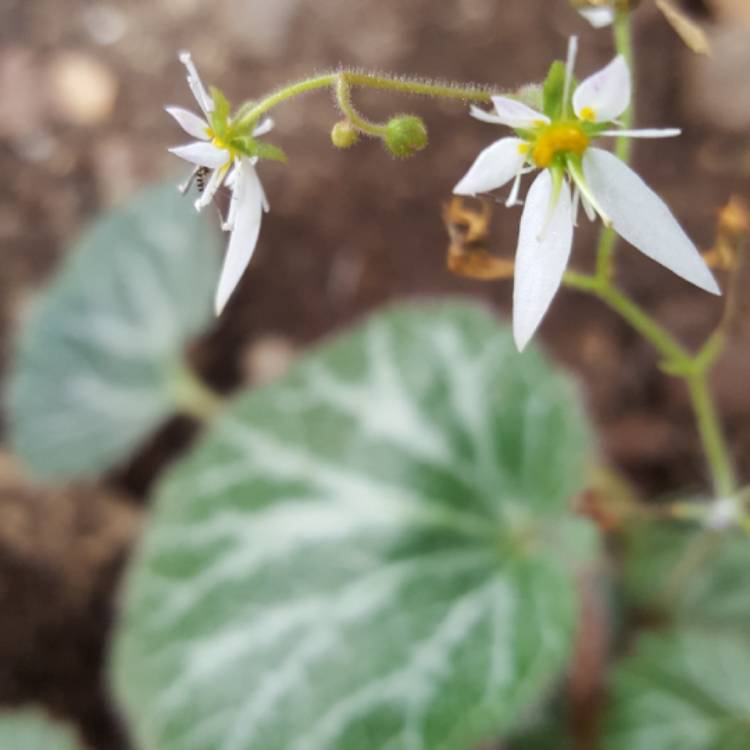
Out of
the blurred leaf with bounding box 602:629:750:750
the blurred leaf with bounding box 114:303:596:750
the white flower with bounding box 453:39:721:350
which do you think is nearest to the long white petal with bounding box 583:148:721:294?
the white flower with bounding box 453:39:721:350

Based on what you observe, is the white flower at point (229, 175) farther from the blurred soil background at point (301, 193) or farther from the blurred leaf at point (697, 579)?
the blurred soil background at point (301, 193)

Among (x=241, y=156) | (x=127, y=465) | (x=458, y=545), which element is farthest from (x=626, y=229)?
(x=127, y=465)

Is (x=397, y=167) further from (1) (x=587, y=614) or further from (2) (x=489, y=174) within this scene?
(2) (x=489, y=174)

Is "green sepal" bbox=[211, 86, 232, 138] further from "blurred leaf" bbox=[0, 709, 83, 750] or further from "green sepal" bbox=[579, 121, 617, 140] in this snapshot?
"blurred leaf" bbox=[0, 709, 83, 750]

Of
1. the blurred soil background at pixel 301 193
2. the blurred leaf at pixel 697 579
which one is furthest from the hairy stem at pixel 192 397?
the blurred leaf at pixel 697 579

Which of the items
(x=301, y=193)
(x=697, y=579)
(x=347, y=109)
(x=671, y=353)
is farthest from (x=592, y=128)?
(x=301, y=193)
